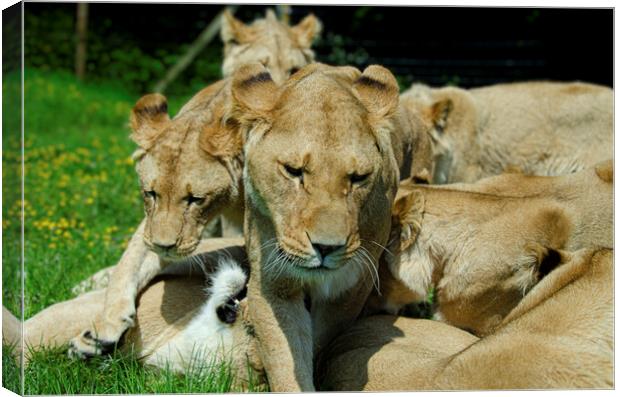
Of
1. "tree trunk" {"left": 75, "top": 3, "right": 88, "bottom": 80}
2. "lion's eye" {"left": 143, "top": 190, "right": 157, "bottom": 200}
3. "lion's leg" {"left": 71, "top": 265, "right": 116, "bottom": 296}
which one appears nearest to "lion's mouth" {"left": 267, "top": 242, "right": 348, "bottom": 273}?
"lion's eye" {"left": 143, "top": 190, "right": 157, "bottom": 200}

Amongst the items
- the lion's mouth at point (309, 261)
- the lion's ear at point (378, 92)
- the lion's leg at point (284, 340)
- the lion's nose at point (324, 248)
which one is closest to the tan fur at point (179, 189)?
the lion's leg at point (284, 340)

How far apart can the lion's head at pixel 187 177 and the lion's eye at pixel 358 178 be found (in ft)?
2.80

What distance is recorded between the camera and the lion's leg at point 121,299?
425cm

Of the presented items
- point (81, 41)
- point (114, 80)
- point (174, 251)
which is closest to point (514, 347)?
point (174, 251)

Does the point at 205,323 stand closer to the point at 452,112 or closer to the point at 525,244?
the point at 525,244

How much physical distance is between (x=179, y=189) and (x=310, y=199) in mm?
989

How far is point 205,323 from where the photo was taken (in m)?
4.30

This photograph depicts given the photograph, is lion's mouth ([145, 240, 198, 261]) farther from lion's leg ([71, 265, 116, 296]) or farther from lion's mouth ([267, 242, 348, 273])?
lion's leg ([71, 265, 116, 296])

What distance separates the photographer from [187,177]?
4242mm

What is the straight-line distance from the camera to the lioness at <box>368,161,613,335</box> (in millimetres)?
4465

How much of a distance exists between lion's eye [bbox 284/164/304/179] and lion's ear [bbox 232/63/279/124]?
304mm

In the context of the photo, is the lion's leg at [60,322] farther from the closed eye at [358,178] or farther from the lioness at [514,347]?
the closed eye at [358,178]

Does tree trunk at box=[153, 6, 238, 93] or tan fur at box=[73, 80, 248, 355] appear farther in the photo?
tree trunk at box=[153, 6, 238, 93]

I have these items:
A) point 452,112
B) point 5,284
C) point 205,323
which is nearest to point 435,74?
point 452,112
